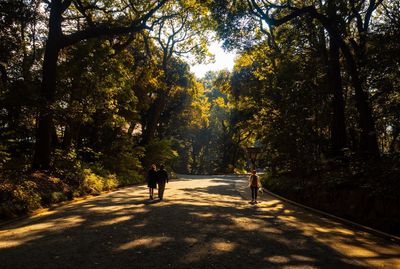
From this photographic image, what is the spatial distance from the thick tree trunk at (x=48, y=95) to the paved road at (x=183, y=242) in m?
5.96

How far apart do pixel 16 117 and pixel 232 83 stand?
2674 centimetres

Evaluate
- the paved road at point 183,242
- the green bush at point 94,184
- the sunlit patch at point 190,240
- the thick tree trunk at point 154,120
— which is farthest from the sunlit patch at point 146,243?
the thick tree trunk at point 154,120

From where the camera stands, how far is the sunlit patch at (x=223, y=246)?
7117 millimetres

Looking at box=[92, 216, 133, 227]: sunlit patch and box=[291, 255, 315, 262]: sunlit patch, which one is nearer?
box=[291, 255, 315, 262]: sunlit patch

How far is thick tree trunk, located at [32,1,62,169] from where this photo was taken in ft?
55.2

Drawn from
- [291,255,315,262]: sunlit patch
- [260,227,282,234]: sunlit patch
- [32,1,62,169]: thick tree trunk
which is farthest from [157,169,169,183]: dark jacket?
[291,255,315,262]: sunlit patch

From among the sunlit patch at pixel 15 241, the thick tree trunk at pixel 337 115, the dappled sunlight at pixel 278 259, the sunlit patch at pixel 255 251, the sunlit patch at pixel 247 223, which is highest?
the thick tree trunk at pixel 337 115

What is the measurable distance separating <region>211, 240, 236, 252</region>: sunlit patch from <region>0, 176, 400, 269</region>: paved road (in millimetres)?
20

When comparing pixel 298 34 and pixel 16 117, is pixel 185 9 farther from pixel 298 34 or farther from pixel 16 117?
pixel 16 117

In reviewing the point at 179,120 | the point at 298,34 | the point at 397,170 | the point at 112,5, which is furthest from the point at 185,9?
the point at 179,120

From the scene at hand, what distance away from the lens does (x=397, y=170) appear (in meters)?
11.1

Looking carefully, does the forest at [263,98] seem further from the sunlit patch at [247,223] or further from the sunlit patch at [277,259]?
the sunlit patch at [277,259]

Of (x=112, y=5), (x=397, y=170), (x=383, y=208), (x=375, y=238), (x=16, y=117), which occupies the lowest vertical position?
(x=375, y=238)

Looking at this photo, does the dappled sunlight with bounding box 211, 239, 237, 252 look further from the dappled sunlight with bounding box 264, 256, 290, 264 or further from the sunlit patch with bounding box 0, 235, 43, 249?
the sunlit patch with bounding box 0, 235, 43, 249
